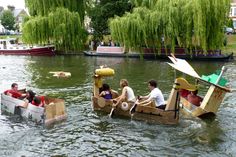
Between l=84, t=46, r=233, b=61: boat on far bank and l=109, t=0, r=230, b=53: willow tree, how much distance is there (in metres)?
1.04

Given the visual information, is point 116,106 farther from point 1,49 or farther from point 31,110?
point 1,49

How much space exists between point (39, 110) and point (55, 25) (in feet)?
116

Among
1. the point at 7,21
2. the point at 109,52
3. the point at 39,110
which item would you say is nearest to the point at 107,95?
the point at 39,110

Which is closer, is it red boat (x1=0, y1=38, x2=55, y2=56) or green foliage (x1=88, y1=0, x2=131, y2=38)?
red boat (x1=0, y1=38, x2=55, y2=56)

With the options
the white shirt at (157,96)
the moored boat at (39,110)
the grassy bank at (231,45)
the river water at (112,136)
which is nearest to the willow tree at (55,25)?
the grassy bank at (231,45)

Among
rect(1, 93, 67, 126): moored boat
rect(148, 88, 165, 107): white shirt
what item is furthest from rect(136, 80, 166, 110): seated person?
rect(1, 93, 67, 126): moored boat

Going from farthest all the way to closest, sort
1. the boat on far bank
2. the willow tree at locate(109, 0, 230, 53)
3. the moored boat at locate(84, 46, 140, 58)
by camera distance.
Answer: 1. the moored boat at locate(84, 46, 140, 58)
2. the boat on far bank
3. the willow tree at locate(109, 0, 230, 53)

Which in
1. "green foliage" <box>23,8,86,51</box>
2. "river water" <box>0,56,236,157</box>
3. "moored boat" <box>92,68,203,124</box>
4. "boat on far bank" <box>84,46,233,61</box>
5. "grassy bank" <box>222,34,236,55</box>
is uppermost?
"green foliage" <box>23,8,86,51</box>

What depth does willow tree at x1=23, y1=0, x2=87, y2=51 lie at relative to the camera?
51.4 metres

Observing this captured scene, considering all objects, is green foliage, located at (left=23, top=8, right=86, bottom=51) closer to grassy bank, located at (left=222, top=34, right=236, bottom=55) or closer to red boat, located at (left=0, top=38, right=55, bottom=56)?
red boat, located at (left=0, top=38, right=55, bottom=56)

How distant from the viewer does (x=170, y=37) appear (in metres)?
44.3

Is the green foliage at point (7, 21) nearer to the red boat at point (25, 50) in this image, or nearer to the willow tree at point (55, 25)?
the red boat at point (25, 50)

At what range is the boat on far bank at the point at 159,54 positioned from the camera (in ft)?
145

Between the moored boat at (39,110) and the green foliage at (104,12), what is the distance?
133 ft
